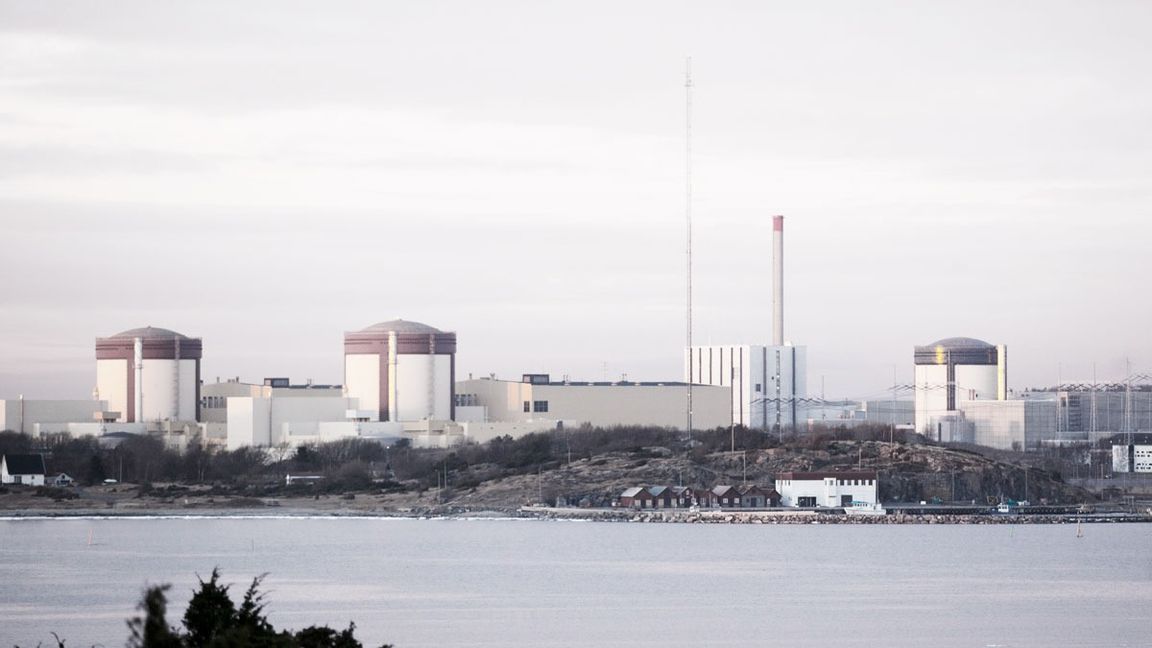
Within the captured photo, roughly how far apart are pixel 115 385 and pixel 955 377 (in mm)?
60268

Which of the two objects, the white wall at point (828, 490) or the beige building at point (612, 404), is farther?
the beige building at point (612, 404)

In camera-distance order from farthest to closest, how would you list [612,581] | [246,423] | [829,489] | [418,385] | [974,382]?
1. [974,382]
2. [418,385]
3. [246,423]
4. [829,489]
5. [612,581]

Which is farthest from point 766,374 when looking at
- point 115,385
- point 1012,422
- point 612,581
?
point 612,581

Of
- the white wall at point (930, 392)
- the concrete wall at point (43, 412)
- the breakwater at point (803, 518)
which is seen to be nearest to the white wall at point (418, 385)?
the concrete wall at point (43, 412)

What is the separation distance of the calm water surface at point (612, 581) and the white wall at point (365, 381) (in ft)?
76.7

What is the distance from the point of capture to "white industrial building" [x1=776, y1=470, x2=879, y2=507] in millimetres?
88375

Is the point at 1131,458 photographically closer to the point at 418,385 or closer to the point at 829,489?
the point at 829,489

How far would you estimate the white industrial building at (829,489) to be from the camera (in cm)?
8838

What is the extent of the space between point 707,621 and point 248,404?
2512 inches

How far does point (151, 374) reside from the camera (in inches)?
4370

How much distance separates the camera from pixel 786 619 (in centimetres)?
4641

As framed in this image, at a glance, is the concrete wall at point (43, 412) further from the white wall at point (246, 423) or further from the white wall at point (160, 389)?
the white wall at point (246, 423)

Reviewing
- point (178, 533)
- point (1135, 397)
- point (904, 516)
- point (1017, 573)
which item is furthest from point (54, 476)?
point (1135, 397)

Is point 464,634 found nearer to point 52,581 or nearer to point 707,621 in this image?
point 707,621
